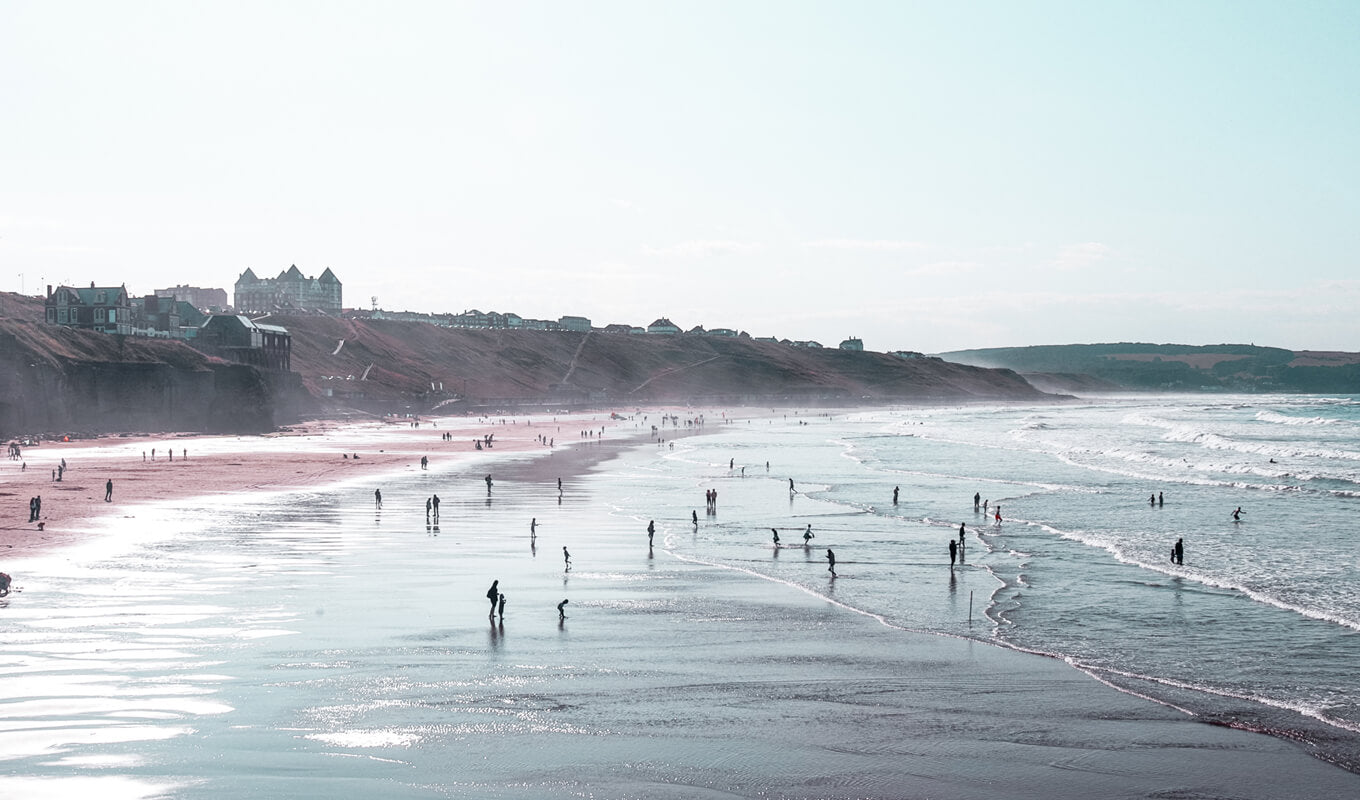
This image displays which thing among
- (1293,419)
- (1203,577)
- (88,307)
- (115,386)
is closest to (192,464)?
(115,386)

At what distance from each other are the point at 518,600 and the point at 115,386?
2920 inches

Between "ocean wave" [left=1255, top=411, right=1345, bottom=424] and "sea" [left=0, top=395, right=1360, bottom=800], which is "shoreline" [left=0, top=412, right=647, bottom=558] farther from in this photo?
"ocean wave" [left=1255, top=411, right=1345, bottom=424]

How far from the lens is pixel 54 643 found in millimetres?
20047

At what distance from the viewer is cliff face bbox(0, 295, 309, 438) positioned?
76.1 meters

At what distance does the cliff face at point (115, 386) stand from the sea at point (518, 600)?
36.5 meters

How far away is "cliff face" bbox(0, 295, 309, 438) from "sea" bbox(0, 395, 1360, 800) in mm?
36489

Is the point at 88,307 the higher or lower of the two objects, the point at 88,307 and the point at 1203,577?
the higher

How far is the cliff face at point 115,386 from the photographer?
76.1 meters

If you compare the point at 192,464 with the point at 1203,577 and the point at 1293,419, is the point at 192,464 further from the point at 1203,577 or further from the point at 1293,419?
the point at 1293,419

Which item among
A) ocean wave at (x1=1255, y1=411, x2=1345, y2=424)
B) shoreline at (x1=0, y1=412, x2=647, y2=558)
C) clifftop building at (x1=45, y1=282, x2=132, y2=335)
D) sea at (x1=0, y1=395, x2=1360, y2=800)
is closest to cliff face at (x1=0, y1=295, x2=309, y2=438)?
shoreline at (x1=0, y1=412, x2=647, y2=558)

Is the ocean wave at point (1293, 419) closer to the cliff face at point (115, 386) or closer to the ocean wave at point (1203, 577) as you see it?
the ocean wave at point (1203, 577)

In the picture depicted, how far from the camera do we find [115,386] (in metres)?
86.6

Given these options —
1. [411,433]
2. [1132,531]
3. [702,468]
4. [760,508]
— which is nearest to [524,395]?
[411,433]

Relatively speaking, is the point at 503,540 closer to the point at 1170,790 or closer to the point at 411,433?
the point at 1170,790
